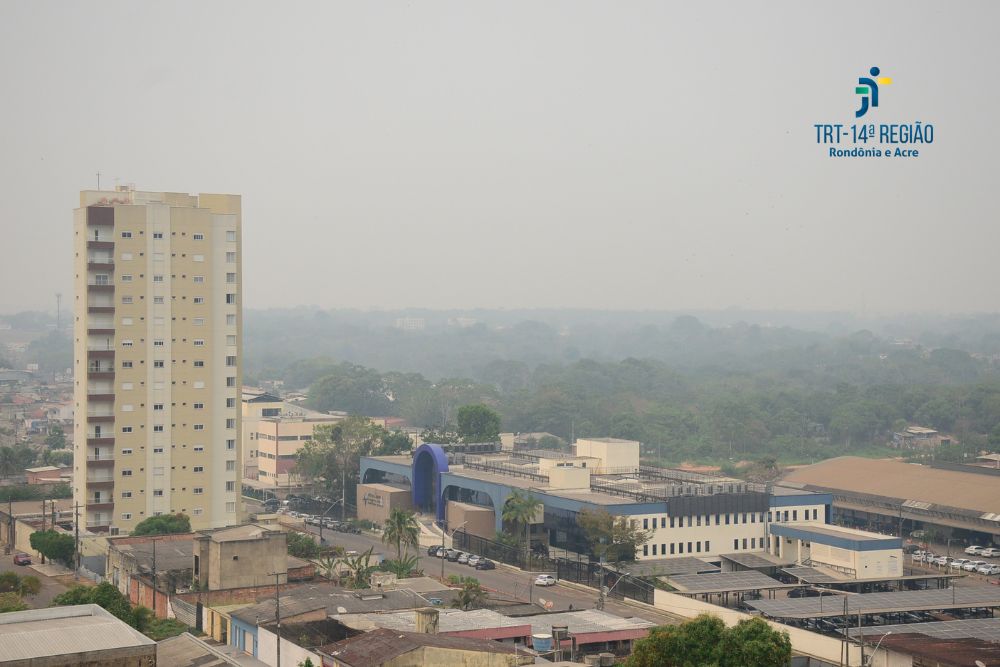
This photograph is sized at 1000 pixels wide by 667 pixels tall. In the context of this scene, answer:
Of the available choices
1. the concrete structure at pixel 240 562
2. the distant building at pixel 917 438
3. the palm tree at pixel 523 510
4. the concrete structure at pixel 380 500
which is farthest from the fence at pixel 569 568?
the distant building at pixel 917 438

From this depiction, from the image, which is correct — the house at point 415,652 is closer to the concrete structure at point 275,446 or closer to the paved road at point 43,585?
the paved road at point 43,585

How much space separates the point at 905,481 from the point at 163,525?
4342 centimetres

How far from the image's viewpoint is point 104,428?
68938 mm

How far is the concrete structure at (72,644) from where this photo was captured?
104 feet

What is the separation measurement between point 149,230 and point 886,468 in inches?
1865

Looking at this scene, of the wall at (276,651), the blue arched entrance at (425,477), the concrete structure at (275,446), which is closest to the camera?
the wall at (276,651)

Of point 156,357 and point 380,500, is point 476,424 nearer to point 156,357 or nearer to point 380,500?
point 380,500

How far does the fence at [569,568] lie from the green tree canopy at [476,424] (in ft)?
59.7

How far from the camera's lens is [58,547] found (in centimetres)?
6197

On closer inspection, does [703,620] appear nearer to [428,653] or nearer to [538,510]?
[428,653]

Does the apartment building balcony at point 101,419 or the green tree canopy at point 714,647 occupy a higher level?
the apartment building balcony at point 101,419

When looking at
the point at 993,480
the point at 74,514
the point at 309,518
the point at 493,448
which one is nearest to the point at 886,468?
the point at 993,480

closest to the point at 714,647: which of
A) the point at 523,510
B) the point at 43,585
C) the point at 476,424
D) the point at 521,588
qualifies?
the point at 521,588

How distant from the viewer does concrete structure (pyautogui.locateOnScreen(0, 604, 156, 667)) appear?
3164 cm
